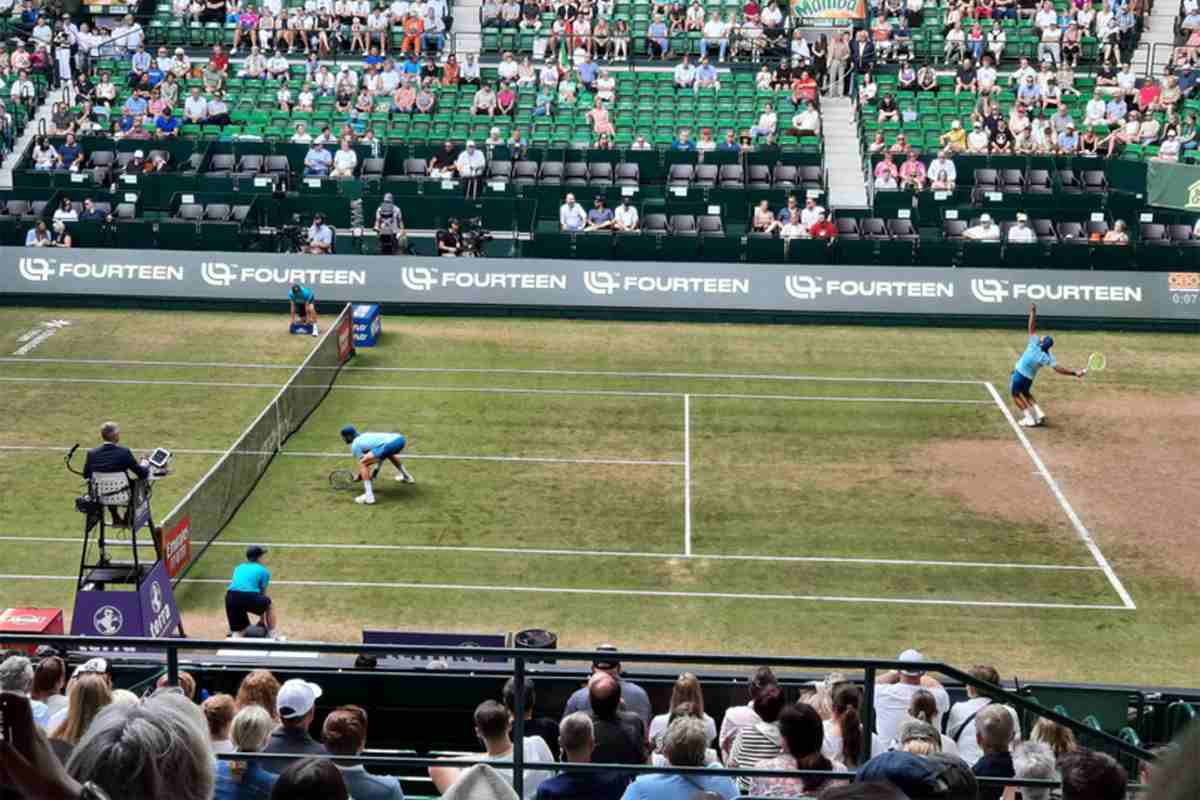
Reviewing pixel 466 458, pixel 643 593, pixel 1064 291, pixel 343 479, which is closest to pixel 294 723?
pixel 643 593

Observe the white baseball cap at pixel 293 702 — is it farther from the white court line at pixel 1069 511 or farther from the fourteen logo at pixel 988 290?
the fourteen logo at pixel 988 290

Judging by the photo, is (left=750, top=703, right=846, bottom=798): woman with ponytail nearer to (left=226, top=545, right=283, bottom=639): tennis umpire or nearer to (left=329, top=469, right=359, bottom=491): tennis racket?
(left=226, top=545, right=283, bottom=639): tennis umpire

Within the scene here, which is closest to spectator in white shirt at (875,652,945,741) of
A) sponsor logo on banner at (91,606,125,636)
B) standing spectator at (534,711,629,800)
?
standing spectator at (534,711,629,800)

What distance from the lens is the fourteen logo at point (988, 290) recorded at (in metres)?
33.6

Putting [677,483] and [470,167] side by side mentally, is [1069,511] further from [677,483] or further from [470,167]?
[470,167]

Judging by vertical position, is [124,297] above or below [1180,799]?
below

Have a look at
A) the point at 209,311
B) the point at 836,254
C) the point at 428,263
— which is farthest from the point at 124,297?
the point at 836,254

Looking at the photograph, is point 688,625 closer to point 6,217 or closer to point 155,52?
point 6,217

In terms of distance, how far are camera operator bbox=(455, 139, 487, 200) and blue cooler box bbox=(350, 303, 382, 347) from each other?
7106mm

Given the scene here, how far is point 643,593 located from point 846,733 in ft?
33.9

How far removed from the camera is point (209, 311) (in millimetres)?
34188

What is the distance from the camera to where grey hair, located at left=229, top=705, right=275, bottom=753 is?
30.7 feet

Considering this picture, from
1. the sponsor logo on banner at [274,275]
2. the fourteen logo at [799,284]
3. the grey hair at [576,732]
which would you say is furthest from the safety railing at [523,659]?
the sponsor logo on banner at [274,275]

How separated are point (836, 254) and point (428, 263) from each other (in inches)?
331
